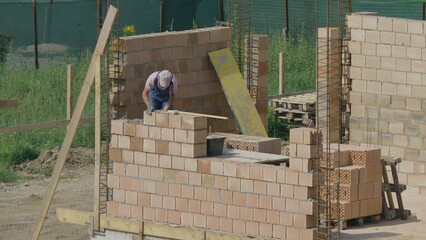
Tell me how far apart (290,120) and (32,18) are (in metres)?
6.07

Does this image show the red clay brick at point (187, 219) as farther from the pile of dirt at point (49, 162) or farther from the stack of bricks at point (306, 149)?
the pile of dirt at point (49, 162)

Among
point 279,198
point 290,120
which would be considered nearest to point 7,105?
point 279,198

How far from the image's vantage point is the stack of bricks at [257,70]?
67.5 ft

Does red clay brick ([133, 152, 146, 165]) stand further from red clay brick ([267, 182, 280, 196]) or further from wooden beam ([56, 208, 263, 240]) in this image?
red clay brick ([267, 182, 280, 196])

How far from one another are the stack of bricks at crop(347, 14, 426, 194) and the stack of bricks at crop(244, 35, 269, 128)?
5.65 feet

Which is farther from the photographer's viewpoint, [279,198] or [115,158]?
[115,158]

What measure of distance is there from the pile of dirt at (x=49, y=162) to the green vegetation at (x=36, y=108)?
9 centimetres

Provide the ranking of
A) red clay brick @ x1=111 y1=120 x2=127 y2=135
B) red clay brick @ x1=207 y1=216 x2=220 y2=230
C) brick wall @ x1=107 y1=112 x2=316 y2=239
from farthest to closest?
red clay brick @ x1=111 y1=120 x2=127 y2=135 < red clay brick @ x1=207 y1=216 x2=220 y2=230 < brick wall @ x1=107 y1=112 x2=316 y2=239

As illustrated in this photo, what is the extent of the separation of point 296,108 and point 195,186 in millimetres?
8557

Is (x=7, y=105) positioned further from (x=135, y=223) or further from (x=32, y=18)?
(x=32, y=18)

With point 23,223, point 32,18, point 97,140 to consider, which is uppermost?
point 32,18

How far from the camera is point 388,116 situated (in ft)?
62.2

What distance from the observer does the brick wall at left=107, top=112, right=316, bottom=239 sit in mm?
15016

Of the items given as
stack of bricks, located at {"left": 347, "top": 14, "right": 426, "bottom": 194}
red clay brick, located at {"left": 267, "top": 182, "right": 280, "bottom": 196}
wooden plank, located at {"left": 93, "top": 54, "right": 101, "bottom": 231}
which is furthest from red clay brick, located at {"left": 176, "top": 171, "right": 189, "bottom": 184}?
stack of bricks, located at {"left": 347, "top": 14, "right": 426, "bottom": 194}
